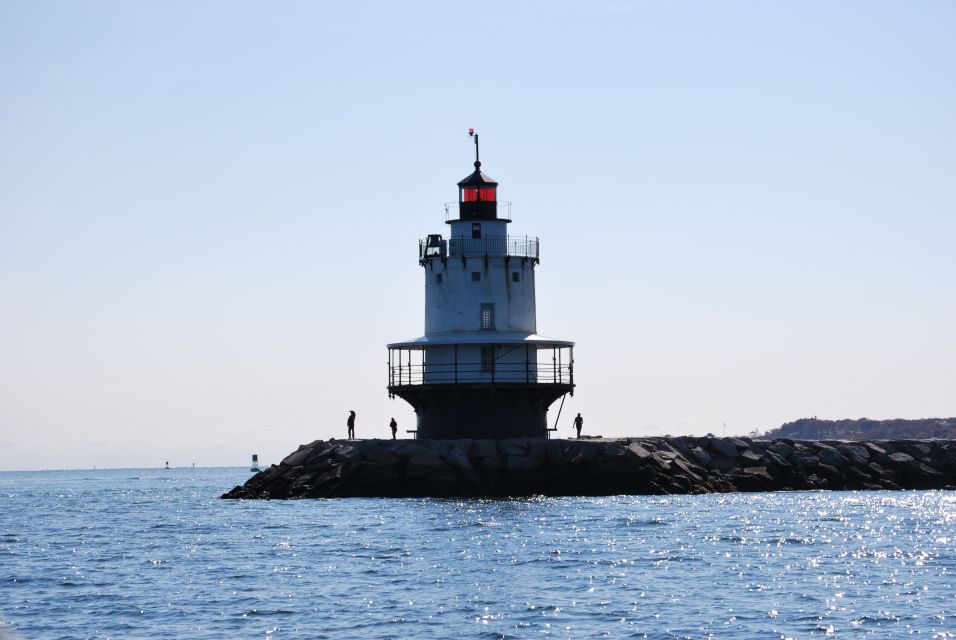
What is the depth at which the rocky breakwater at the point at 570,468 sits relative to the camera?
47281 mm

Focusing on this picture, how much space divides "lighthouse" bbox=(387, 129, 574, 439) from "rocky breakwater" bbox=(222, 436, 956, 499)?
2.81m

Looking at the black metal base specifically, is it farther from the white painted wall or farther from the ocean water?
the ocean water

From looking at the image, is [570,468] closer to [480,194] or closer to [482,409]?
[482,409]

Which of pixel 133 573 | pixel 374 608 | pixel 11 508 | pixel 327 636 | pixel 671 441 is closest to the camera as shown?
pixel 327 636

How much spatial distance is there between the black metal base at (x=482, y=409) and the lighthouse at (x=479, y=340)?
0.04 meters

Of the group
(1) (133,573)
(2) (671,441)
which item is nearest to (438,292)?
(2) (671,441)

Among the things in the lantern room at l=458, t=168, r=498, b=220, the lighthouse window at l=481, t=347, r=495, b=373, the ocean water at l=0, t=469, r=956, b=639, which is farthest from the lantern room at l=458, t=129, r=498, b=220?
the ocean water at l=0, t=469, r=956, b=639

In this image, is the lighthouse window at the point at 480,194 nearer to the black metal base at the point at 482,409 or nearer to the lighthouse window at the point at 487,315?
the lighthouse window at the point at 487,315

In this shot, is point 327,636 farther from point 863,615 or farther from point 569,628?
point 863,615

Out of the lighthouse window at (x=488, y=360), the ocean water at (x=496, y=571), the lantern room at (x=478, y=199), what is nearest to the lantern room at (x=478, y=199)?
the lantern room at (x=478, y=199)

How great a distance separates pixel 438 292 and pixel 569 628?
30365 millimetres

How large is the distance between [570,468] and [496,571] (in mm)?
18093

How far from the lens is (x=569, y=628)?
23.4 meters

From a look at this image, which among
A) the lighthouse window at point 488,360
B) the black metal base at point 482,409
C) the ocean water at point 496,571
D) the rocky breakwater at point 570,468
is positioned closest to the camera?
the ocean water at point 496,571
